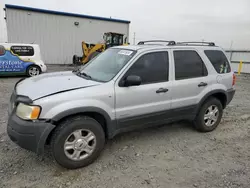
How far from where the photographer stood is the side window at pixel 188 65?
365 cm

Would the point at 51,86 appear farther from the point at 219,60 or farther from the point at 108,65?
the point at 219,60

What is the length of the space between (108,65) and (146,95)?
843 mm

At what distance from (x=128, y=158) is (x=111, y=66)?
1.54 meters

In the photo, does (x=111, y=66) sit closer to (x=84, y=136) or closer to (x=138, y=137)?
(x=84, y=136)

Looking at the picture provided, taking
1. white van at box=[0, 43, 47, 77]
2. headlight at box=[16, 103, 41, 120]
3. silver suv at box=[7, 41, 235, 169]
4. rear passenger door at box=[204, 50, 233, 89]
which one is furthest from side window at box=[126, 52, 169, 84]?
white van at box=[0, 43, 47, 77]

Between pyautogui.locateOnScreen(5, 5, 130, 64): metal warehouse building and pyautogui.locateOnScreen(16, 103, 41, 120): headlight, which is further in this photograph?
pyautogui.locateOnScreen(5, 5, 130, 64): metal warehouse building

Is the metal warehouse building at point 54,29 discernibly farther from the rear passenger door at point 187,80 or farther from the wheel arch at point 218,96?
the wheel arch at point 218,96

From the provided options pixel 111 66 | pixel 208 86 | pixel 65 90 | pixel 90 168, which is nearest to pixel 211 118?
pixel 208 86

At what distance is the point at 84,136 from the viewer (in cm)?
287

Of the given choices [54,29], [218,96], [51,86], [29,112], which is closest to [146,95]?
[51,86]

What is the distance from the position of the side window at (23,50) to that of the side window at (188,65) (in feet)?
29.2

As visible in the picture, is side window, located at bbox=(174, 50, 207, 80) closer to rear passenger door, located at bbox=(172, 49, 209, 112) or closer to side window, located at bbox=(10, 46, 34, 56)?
rear passenger door, located at bbox=(172, 49, 209, 112)

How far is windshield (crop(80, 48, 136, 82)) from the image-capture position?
3191mm

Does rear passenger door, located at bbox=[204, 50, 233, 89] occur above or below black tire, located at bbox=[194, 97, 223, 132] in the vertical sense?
above
